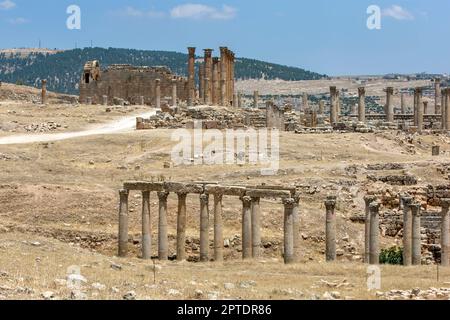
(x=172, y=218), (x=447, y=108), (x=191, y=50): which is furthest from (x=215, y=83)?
(x=172, y=218)

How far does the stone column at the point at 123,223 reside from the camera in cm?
2862

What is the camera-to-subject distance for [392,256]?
29250 mm

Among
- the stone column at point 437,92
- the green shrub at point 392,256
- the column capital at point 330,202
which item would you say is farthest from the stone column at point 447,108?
the column capital at point 330,202

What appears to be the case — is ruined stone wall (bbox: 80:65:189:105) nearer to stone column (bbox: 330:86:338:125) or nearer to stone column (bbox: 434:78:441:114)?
stone column (bbox: 330:86:338:125)

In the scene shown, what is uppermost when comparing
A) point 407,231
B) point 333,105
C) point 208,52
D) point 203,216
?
point 208,52

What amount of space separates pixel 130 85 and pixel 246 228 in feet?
184

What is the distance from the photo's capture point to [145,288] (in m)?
19.2

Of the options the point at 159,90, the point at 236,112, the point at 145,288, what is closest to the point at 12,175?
the point at 145,288

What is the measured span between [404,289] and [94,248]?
1373 cm

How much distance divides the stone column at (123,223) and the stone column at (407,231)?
9135 millimetres

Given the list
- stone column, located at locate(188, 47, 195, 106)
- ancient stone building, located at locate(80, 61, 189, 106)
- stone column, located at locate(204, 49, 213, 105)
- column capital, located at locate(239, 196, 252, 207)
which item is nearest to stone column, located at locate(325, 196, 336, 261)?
column capital, located at locate(239, 196, 252, 207)

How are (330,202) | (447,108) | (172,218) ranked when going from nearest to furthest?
(330,202), (172,218), (447,108)

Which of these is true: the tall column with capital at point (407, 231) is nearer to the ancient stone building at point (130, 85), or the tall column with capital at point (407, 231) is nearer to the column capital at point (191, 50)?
the column capital at point (191, 50)

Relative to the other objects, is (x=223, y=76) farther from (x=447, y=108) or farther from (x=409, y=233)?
(x=409, y=233)
